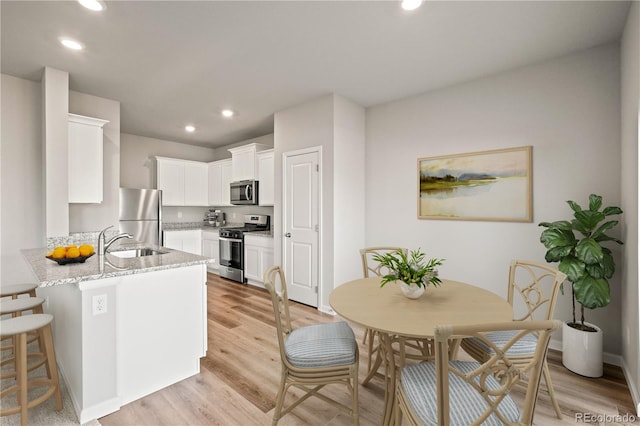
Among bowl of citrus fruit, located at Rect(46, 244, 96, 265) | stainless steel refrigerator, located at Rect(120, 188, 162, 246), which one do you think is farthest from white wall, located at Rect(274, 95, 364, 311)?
stainless steel refrigerator, located at Rect(120, 188, 162, 246)

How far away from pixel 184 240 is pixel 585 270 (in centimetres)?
574

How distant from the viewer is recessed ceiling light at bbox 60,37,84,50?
8.23 ft

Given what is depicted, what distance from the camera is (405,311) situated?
1.60 meters

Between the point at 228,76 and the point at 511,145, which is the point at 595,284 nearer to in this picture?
the point at 511,145

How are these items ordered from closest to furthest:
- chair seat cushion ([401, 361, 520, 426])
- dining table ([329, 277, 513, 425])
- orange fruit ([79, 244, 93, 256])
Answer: chair seat cushion ([401, 361, 520, 426]) < dining table ([329, 277, 513, 425]) < orange fruit ([79, 244, 93, 256])

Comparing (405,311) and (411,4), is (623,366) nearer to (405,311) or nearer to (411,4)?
(405,311)

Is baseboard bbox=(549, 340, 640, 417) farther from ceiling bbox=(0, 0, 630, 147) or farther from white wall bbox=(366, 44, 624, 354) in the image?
ceiling bbox=(0, 0, 630, 147)

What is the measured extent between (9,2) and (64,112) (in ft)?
4.04

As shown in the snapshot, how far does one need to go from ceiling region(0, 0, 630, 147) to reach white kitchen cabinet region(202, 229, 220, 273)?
275 cm

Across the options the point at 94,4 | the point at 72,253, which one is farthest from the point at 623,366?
the point at 94,4

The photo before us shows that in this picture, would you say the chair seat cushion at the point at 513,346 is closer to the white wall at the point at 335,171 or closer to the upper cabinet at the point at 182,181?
the white wall at the point at 335,171

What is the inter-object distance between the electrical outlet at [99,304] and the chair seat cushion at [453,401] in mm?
1842

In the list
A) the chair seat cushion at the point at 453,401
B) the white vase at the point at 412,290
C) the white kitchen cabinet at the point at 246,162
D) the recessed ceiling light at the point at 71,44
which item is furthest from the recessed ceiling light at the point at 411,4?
the white kitchen cabinet at the point at 246,162

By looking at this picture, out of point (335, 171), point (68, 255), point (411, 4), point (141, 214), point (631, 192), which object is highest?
point (411, 4)
